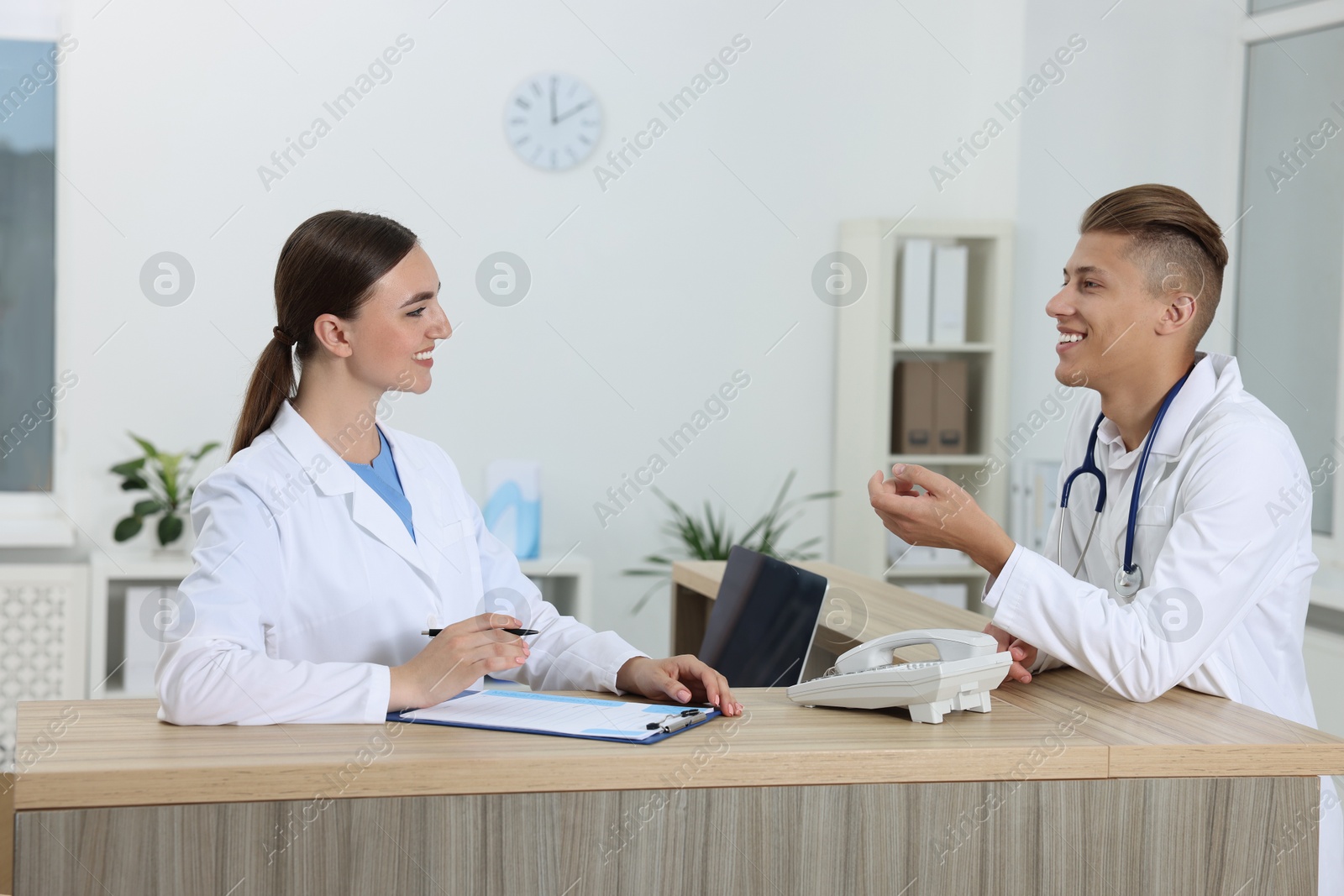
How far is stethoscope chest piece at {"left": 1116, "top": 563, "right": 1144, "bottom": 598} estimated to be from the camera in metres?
1.75

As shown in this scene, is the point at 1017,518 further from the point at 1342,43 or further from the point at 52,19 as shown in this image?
the point at 52,19

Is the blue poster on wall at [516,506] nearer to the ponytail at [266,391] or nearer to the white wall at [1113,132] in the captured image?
the white wall at [1113,132]

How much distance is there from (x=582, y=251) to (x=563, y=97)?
1.77 ft

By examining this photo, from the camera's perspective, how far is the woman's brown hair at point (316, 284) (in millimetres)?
1797

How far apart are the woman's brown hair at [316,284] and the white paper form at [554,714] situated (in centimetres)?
54

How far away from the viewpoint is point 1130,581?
1755 mm

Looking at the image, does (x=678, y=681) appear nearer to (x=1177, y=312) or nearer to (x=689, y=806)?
(x=689, y=806)

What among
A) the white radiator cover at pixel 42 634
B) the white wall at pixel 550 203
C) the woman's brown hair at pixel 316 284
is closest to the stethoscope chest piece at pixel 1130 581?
the woman's brown hair at pixel 316 284

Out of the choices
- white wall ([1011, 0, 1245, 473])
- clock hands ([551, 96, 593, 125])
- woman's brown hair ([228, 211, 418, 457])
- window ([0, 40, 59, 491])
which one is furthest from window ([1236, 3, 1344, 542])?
window ([0, 40, 59, 491])

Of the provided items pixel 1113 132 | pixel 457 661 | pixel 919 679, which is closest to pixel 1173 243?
pixel 919 679

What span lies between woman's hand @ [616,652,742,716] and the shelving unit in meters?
2.74

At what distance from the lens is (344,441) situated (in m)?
1.81

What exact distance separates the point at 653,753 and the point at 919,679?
0.36m

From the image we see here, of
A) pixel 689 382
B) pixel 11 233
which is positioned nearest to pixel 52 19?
pixel 11 233
